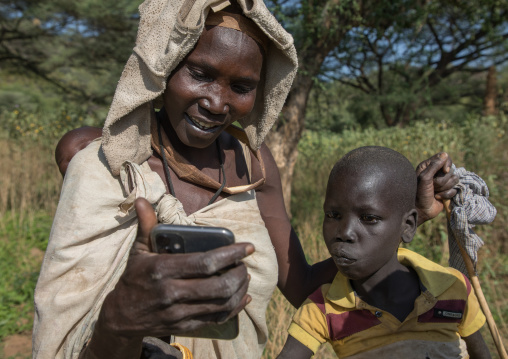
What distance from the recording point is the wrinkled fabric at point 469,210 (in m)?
1.75

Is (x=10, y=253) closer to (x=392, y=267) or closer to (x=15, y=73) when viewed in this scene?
(x=392, y=267)

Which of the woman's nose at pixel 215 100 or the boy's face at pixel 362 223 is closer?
the woman's nose at pixel 215 100

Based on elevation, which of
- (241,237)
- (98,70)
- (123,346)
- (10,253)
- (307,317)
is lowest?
(10,253)

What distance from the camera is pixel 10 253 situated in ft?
16.7

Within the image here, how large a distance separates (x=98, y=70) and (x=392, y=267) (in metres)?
9.43

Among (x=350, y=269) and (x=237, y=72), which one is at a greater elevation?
(x=237, y=72)

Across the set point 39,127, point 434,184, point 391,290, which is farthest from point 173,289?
point 39,127

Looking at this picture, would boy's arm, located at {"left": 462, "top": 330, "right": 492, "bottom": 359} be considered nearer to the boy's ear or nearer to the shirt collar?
the shirt collar

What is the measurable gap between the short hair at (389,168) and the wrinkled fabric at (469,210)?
6.7 inches

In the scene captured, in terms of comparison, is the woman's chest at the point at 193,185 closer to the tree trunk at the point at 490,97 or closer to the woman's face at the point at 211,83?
the woman's face at the point at 211,83

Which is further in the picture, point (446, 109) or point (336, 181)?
point (446, 109)

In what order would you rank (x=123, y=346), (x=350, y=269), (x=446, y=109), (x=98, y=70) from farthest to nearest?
(x=446, y=109) < (x=98, y=70) < (x=350, y=269) < (x=123, y=346)

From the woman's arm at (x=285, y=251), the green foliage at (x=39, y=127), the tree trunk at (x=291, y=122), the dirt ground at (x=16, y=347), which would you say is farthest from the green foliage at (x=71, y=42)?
the woman's arm at (x=285, y=251)

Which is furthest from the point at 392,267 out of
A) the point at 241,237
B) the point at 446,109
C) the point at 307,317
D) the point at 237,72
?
the point at 446,109
